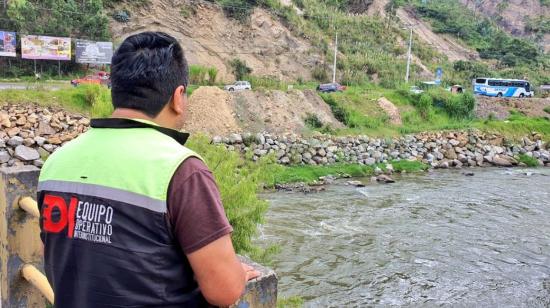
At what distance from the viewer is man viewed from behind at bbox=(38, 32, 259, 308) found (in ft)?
5.01

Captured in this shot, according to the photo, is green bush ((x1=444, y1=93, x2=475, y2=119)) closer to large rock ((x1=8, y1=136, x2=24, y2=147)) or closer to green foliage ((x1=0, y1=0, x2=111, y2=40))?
green foliage ((x1=0, y1=0, x2=111, y2=40))

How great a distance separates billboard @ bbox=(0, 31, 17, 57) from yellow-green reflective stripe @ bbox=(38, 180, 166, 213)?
29.3m

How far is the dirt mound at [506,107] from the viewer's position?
30848 mm

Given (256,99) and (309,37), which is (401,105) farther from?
(309,37)

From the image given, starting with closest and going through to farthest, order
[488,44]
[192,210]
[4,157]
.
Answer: [192,210] → [4,157] → [488,44]

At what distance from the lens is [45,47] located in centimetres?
2806

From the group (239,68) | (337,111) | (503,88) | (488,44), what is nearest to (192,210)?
(337,111)

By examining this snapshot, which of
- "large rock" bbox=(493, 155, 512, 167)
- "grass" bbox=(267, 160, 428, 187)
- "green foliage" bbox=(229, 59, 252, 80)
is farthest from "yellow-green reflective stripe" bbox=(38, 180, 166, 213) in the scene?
"green foliage" bbox=(229, 59, 252, 80)

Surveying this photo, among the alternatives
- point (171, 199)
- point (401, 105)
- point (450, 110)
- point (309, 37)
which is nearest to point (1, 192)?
point (171, 199)

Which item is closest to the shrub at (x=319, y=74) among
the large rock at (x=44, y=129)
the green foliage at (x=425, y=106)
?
the green foliage at (x=425, y=106)

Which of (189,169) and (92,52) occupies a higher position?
(92,52)

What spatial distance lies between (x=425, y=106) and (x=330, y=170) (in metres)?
12.4

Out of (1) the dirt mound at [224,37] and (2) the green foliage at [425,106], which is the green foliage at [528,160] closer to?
(2) the green foliage at [425,106]

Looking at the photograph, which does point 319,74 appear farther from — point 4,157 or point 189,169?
point 189,169
